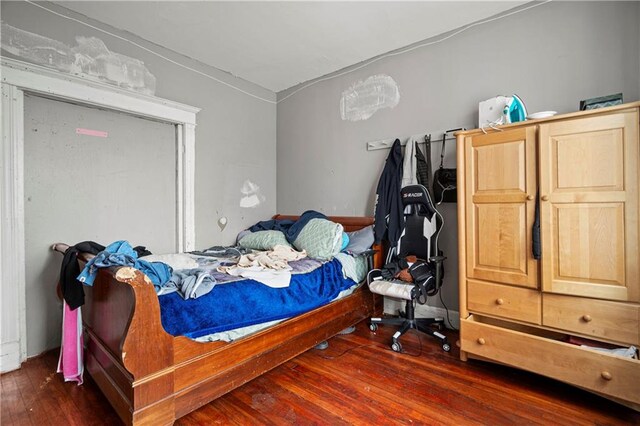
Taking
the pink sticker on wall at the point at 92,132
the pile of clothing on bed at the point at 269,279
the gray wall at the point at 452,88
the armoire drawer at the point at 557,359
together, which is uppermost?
the gray wall at the point at 452,88

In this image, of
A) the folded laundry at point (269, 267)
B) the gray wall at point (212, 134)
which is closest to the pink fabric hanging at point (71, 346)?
the gray wall at point (212, 134)

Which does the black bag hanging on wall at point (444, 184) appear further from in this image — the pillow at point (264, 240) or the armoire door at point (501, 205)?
the pillow at point (264, 240)

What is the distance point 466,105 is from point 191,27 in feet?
8.25

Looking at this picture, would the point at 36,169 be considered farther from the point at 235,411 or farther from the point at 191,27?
the point at 235,411

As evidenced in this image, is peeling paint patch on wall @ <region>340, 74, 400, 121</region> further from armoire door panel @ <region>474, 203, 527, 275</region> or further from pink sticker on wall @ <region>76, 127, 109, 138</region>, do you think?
pink sticker on wall @ <region>76, 127, 109, 138</region>

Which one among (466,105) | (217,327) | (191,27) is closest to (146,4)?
(191,27)

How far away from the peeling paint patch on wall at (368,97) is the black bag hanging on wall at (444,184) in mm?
761

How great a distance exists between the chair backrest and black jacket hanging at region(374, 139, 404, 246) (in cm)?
6

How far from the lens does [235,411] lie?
1.65 metres

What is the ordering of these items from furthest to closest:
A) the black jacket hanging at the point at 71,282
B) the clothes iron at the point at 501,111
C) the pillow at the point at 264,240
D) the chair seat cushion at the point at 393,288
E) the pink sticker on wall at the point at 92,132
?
the pillow at the point at 264,240, the pink sticker on wall at the point at 92,132, the chair seat cushion at the point at 393,288, the clothes iron at the point at 501,111, the black jacket hanging at the point at 71,282

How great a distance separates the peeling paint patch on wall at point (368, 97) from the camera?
3084mm

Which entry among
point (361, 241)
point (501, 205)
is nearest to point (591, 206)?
point (501, 205)

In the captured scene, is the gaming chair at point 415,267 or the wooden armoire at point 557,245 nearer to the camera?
the wooden armoire at point 557,245

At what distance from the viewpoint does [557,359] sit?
5.64 feet
